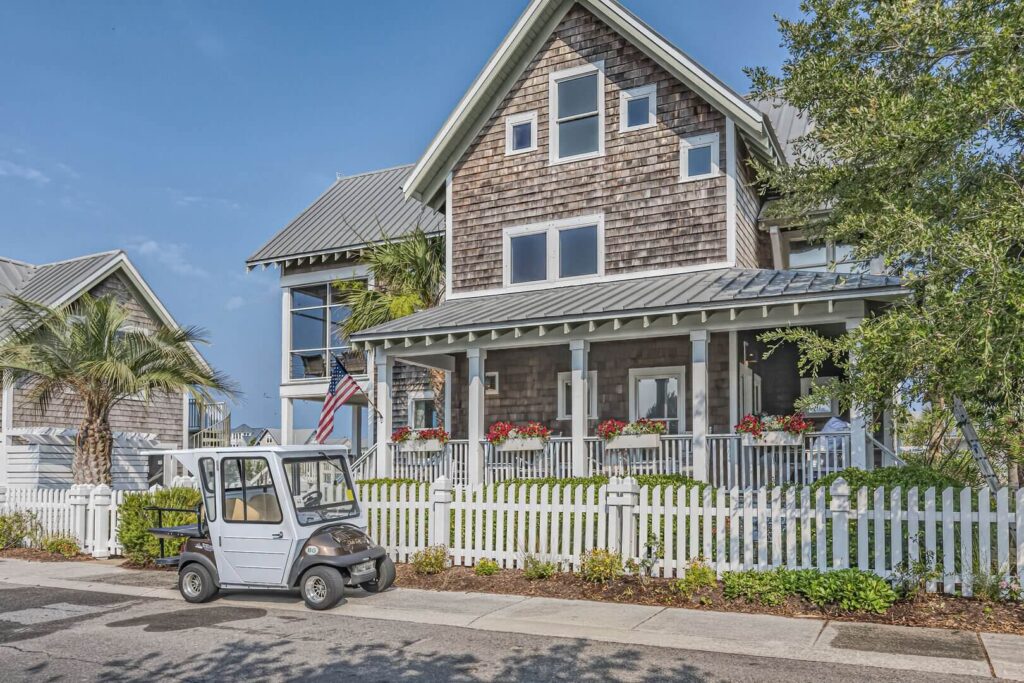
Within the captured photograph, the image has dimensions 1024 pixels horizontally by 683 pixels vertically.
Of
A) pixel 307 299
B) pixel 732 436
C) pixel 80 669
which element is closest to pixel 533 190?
pixel 732 436

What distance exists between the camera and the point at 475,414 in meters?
16.2

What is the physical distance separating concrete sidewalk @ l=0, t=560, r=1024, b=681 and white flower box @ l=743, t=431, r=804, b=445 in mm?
5160

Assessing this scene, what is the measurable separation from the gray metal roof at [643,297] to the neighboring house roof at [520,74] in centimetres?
297

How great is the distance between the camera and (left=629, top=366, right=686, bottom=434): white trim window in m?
17.7

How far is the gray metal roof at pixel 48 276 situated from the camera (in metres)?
25.5

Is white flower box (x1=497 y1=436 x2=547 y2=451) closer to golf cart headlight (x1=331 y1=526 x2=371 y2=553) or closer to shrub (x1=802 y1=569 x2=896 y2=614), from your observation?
golf cart headlight (x1=331 y1=526 x2=371 y2=553)

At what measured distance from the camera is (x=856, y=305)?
13.4 meters

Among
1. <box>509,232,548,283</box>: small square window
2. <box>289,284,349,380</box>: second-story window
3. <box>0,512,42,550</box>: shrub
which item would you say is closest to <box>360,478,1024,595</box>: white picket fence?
<box>509,232,548,283</box>: small square window

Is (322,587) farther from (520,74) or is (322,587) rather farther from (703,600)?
(520,74)

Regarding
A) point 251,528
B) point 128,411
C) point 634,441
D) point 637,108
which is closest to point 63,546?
point 251,528

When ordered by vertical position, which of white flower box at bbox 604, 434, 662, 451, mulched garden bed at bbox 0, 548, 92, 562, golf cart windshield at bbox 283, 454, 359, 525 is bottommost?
mulched garden bed at bbox 0, 548, 92, 562

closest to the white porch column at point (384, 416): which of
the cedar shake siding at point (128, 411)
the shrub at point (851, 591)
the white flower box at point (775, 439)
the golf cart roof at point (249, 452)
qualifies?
the golf cart roof at point (249, 452)

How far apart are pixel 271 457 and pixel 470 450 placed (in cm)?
660

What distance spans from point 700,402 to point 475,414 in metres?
4.13
